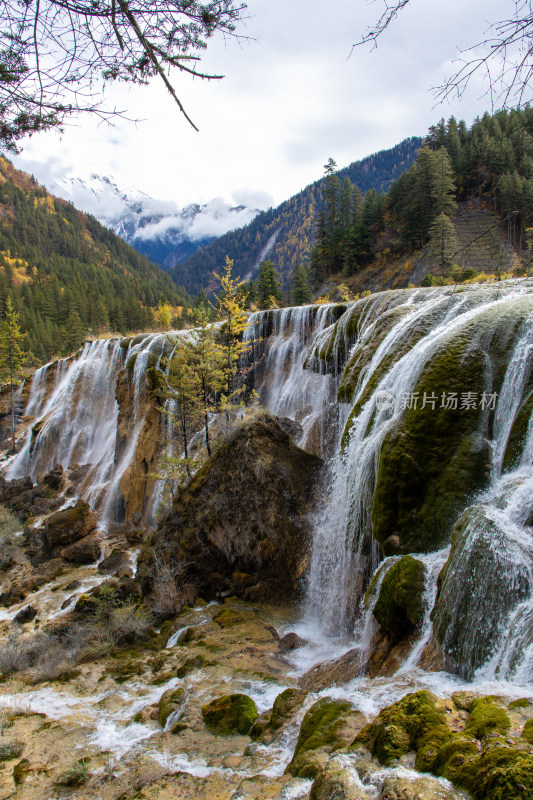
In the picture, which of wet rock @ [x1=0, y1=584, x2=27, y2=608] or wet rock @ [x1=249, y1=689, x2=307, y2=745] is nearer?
wet rock @ [x1=249, y1=689, x2=307, y2=745]

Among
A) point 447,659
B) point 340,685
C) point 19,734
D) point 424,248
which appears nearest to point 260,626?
point 340,685

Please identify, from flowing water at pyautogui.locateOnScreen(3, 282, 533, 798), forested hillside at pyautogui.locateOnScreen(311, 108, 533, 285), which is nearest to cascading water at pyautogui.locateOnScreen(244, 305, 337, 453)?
flowing water at pyautogui.locateOnScreen(3, 282, 533, 798)

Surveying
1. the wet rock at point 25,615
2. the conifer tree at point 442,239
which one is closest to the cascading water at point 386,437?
the wet rock at point 25,615

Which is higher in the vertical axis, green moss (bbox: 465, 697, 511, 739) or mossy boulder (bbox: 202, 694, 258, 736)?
green moss (bbox: 465, 697, 511, 739)

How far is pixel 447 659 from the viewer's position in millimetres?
4762

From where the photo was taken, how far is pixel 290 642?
8367 mm

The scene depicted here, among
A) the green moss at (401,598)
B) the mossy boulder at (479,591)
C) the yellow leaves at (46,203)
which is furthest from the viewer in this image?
the yellow leaves at (46,203)

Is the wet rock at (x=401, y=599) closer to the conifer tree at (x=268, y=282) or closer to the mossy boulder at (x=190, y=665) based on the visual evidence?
the mossy boulder at (x=190, y=665)

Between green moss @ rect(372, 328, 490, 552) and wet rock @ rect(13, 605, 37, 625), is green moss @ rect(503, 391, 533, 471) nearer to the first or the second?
green moss @ rect(372, 328, 490, 552)

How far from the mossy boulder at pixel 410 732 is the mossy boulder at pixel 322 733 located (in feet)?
1.77

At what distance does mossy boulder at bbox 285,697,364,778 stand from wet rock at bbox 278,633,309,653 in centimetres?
383

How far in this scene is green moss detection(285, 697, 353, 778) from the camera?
3.68m

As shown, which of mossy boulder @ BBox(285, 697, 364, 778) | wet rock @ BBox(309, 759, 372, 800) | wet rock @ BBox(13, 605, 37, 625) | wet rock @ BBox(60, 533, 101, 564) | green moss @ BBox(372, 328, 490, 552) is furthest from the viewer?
wet rock @ BBox(60, 533, 101, 564)

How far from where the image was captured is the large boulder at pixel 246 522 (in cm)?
1089
